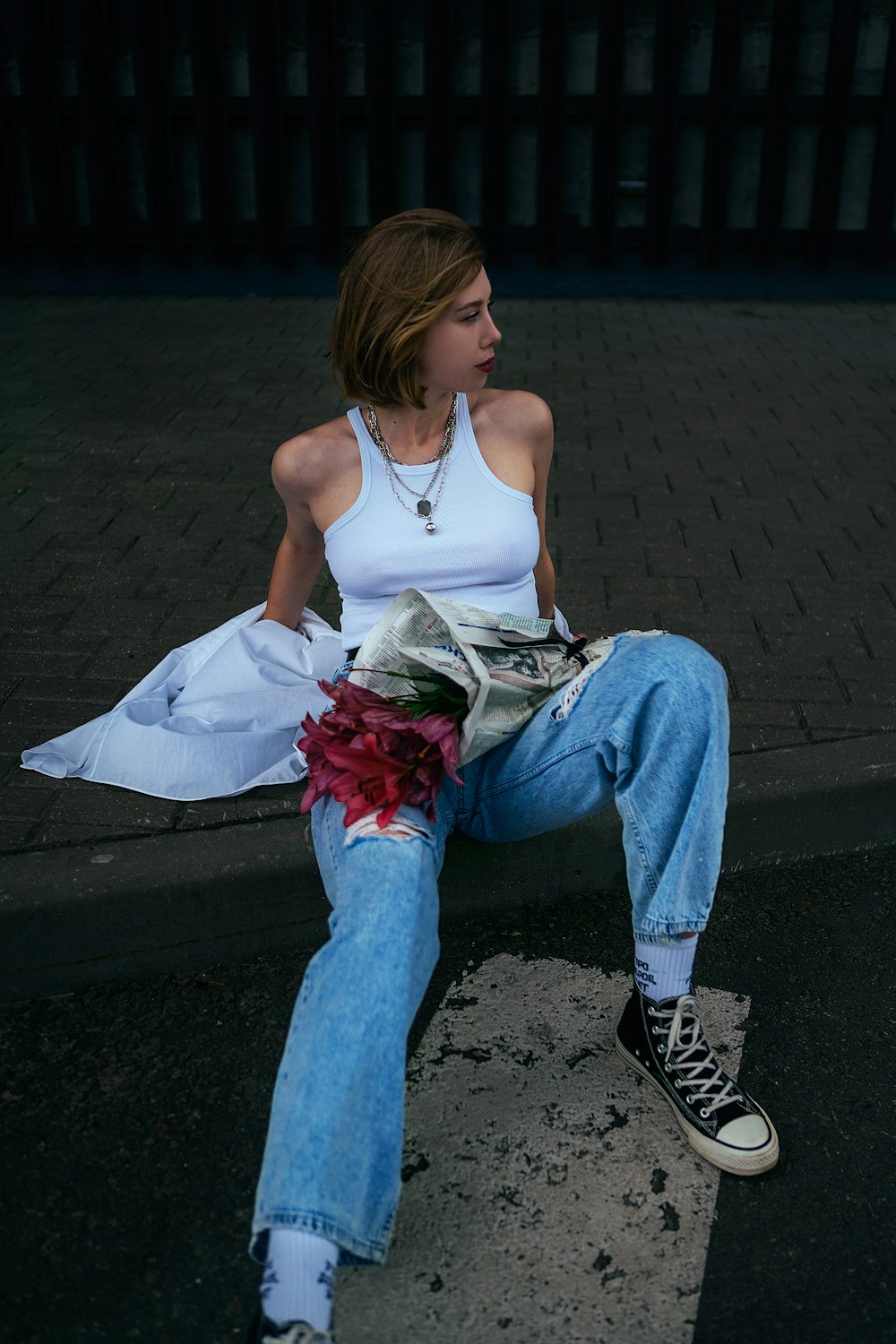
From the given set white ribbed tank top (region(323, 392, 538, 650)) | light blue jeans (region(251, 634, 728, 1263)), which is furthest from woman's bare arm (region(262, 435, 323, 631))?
light blue jeans (region(251, 634, 728, 1263))

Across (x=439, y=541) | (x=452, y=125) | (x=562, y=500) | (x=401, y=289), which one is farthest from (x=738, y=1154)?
(x=452, y=125)

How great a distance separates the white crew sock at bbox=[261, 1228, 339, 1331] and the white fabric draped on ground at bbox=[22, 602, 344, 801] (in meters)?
1.46

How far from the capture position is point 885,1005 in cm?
272

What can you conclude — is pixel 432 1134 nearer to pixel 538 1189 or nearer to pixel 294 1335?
pixel 538 1189

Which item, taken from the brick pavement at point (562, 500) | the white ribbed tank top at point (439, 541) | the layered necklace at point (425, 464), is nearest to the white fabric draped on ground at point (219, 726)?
the brick pavement at point (562, 500)

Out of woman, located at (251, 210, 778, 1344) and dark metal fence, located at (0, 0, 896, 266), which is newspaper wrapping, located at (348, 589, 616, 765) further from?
dark metal fence, located at (0, 0, 896, 266)

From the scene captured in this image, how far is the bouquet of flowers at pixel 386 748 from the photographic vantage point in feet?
7.28

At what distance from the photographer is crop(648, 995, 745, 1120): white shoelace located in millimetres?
2373

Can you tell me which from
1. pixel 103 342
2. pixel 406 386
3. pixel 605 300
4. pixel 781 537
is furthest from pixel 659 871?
pixel 605 300

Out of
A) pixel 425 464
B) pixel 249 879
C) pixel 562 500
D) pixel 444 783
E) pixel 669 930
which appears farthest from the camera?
pixel 562 500

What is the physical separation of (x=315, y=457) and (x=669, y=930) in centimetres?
127

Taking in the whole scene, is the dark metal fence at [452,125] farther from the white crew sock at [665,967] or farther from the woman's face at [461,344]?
the white crew sock at [665,967]

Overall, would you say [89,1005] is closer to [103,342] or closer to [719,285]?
[103,342]

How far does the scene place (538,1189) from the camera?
7.36ft
